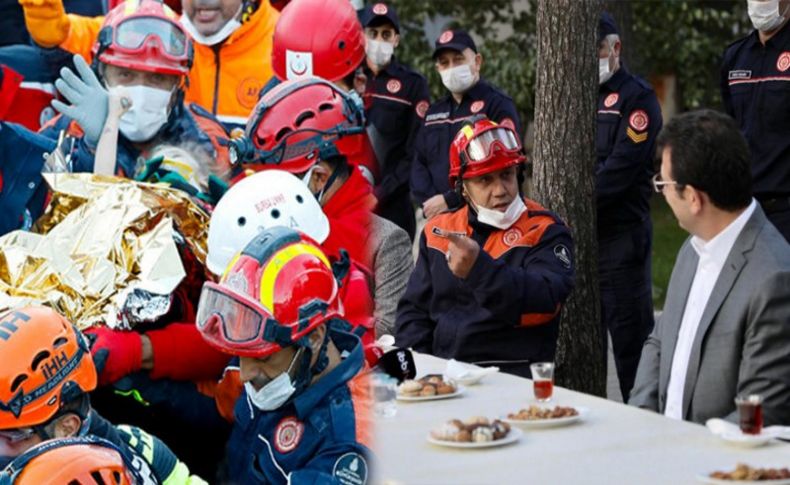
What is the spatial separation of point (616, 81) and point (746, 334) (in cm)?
397

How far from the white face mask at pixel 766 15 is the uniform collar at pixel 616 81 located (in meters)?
0.92

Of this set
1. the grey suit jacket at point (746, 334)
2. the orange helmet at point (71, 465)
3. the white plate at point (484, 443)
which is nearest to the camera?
the orange helmet at point (71, 465)

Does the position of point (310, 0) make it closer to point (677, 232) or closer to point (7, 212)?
point (7, 212)

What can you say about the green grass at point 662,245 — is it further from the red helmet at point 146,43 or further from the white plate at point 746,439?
the white plate at point 746,439

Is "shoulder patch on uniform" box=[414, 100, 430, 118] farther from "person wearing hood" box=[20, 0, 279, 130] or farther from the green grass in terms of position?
"person wearing hood" box=[20, 0, 279, 130]

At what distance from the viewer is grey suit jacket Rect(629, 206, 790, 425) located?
4.51 metres

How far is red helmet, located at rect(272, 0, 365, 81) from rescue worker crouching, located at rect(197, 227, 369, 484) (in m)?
2.61

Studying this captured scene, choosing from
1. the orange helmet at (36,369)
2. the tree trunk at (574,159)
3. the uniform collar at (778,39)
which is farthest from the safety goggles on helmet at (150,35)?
the uniform collar at (778,39)

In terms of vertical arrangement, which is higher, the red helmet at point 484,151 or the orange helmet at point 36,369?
the red helmet at point 484,151

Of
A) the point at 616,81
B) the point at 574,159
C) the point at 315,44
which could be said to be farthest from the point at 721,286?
the point at 616,81

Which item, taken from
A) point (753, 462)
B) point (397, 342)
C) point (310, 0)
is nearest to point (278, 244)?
point (753, 462)

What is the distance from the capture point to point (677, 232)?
1650 cm

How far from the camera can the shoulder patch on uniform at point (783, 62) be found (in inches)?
297

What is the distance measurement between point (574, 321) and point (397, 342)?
4.86 ft
